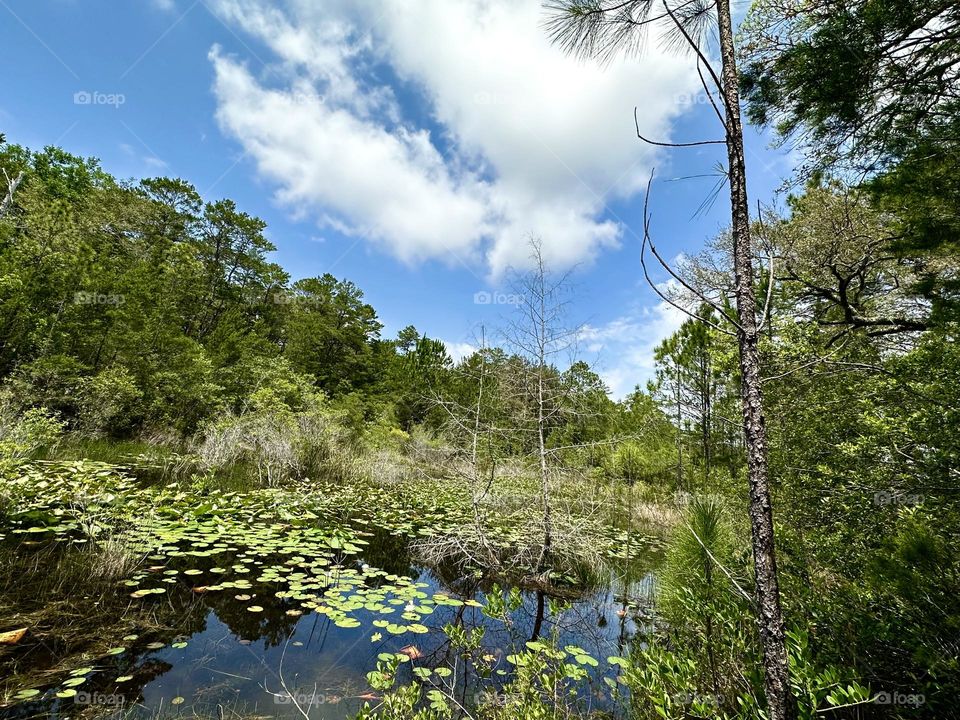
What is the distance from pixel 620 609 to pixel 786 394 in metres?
3.34

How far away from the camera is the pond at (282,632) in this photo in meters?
2.41

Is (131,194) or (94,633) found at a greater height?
(131,194)

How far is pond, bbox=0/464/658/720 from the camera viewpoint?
241 cm

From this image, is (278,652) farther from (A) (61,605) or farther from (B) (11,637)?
(A) (61,605)

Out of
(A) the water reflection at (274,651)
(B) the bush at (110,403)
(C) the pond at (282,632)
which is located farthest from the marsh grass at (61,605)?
(B) the bush at (110,403)

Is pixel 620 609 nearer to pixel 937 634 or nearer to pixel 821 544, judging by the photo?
pixel 821 544

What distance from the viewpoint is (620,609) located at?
4559 mm

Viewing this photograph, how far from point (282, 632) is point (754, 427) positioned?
13.2 feet

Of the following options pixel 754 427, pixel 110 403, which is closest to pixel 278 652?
pixel 754 427

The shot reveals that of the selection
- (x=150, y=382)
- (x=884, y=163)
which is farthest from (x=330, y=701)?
(x=150, y=382)

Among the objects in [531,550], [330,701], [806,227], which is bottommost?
[330,701]

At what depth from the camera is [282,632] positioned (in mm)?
3314

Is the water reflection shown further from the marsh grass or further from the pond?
the marsh grass

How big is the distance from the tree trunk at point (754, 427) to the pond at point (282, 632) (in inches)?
64.7
